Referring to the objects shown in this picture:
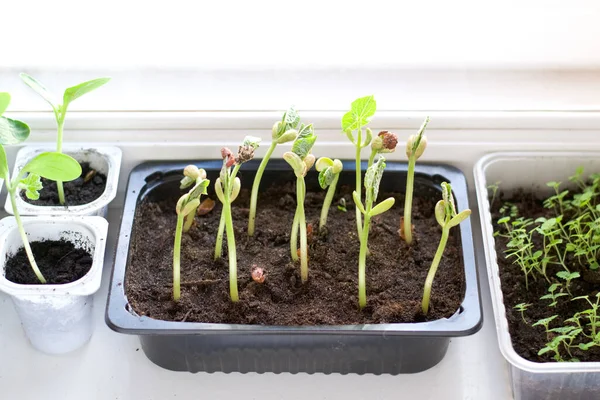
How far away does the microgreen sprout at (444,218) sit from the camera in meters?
0.93

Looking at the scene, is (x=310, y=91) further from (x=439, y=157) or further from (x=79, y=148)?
(x=79, y=148)

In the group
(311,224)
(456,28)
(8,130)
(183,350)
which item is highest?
(456,28)

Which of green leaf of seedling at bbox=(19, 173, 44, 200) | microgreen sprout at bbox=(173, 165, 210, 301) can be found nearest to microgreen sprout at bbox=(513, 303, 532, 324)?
microgreen sprout at bbox=(173, 165, 210, 301)

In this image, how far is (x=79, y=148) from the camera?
3.85 feet

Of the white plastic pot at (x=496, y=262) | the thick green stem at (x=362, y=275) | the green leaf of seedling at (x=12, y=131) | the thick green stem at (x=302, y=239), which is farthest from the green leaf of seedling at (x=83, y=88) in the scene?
the white plastic pot at (x=496, y=262)

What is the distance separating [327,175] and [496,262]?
283 millimetres

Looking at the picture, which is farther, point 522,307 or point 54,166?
point 522,307

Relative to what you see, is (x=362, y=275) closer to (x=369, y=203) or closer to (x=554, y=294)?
(x=369, y=203)

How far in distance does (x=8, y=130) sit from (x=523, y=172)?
80cm

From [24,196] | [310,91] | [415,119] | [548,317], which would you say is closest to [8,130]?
[24,196]

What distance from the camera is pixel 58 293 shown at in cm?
98

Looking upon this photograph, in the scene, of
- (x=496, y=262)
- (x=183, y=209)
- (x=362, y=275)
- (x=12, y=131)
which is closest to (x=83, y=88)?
(x=12, y=131)

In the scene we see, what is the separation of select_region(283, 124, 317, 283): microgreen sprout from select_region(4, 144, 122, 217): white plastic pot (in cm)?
28

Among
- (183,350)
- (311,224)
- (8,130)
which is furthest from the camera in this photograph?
(311,224)
